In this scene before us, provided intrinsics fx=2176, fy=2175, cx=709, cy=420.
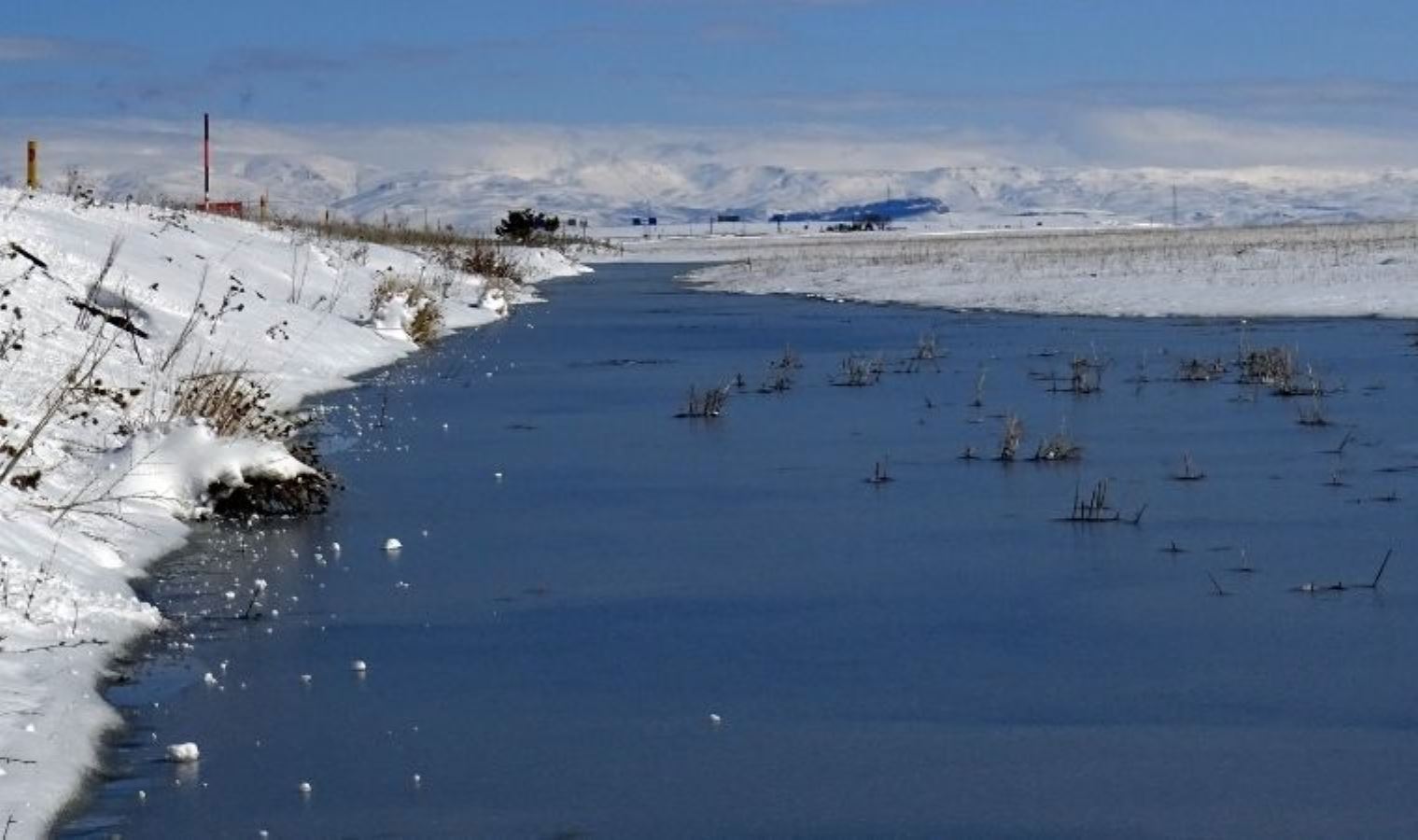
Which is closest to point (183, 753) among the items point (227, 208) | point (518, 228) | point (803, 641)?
point (803, 641)

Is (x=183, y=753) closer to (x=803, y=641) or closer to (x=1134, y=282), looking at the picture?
(x=803, y=641)

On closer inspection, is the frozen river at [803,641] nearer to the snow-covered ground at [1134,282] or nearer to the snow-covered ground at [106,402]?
the snow-covered ground at [106,402]

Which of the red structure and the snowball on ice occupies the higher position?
the red structure

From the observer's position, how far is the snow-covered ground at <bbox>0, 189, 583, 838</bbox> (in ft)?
27.1

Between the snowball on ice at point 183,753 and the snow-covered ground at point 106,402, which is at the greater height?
the snow-covered ground at point 106,402

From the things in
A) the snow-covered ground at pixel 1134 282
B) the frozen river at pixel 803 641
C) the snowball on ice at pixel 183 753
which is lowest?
the snowball on ice at pixel 183 753

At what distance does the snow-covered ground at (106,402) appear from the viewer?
8273 mm

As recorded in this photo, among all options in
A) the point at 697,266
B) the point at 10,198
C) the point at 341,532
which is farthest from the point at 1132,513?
the point at 697,266

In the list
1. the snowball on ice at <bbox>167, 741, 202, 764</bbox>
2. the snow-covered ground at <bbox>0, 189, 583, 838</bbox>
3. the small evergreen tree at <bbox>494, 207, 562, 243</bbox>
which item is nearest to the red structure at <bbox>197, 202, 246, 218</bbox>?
the snow-covered ground at <bbox>0, 189, 583, 838</bbox>

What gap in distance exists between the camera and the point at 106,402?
14883 millimetres

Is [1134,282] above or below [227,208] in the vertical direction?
below

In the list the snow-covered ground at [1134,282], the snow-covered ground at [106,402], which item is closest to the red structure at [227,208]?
the snow-covered ground at [106,402]

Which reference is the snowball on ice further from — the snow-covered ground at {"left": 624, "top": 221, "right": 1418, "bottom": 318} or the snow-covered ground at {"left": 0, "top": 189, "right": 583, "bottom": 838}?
the snow-covered ground at {"left": 624, "top": 221, "right": 1418, "bottom": 318}

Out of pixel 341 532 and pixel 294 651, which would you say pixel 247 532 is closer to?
pixel 341 532
